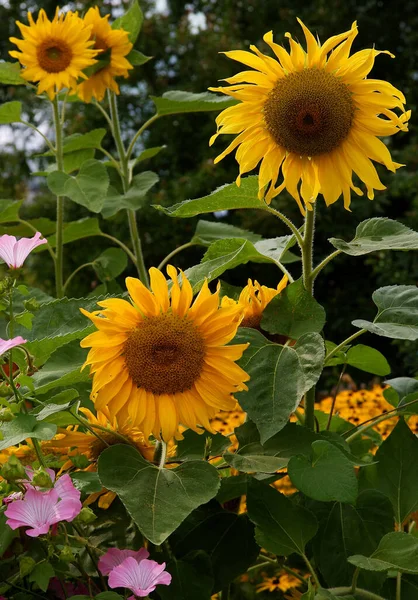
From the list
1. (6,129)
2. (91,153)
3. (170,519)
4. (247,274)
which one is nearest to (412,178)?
(247,274)

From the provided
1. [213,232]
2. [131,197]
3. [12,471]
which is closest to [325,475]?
[12,471]

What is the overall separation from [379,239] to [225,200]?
0.20 meters

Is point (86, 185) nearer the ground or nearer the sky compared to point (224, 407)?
nearer the sky

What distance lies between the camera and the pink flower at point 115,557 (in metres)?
0.95

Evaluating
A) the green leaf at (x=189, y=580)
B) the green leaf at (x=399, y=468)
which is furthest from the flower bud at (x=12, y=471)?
the green leaf at (x=399, y=468)

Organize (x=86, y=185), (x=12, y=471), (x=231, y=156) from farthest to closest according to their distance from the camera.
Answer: (x=231, y=156)
(x=86, y=185)
(x=12, y=471)

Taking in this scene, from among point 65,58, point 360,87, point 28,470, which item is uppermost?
point 65,58

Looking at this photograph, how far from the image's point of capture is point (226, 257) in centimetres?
108

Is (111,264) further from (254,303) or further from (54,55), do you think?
(254,303)

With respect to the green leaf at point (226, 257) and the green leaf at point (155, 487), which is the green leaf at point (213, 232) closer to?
the green leaf at point (226, 257)

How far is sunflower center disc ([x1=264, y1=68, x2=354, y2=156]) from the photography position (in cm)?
103

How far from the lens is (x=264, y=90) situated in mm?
1050

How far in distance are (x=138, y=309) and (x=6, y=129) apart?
7.64 meters

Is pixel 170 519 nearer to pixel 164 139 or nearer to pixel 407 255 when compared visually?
pixel 407 255
